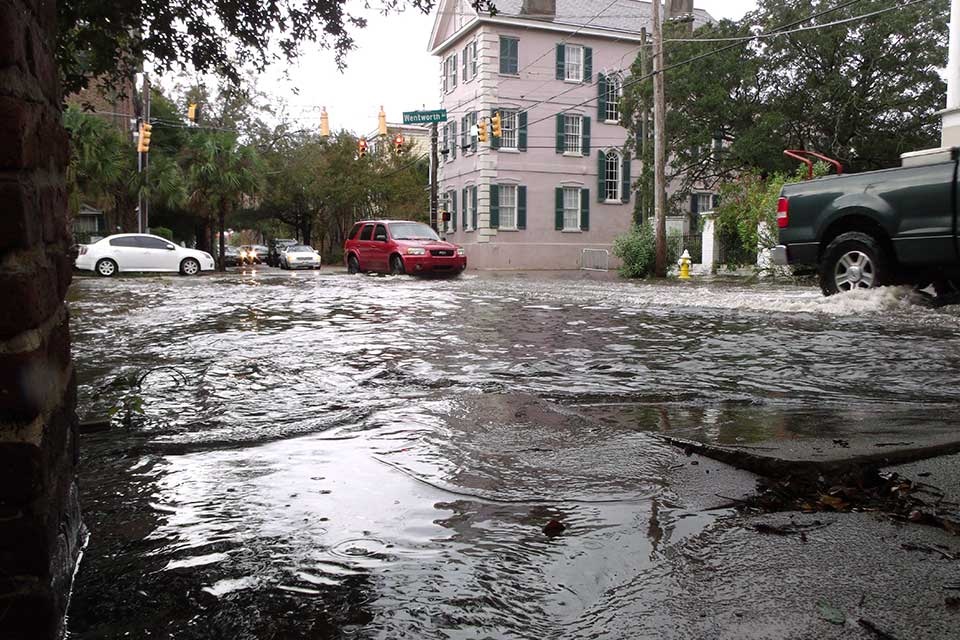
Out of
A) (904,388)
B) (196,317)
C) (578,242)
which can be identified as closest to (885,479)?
(904,388)

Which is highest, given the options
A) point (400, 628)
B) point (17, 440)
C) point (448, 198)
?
point (448, 198)

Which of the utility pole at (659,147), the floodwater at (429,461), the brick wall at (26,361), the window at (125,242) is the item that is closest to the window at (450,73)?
the utility pole at (659,147)

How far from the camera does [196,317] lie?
1038cm

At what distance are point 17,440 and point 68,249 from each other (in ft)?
3.39

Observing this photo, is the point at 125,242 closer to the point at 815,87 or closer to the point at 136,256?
the point at 136,256

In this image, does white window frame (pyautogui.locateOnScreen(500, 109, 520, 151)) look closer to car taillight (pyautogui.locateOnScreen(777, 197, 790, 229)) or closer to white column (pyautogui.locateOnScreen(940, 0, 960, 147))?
white column (pyautogui.locateOnScreen(940, 0, 960, 147))

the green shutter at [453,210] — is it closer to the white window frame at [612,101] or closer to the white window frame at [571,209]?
the white window frame at [571,209]

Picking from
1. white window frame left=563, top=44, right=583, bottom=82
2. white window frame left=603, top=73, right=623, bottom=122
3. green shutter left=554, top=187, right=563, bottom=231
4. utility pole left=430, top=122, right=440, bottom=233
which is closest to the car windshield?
utility pole left=430, top=122, right=440, bottom=233

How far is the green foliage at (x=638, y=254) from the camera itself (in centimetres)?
2462

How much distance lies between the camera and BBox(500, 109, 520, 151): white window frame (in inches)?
1491

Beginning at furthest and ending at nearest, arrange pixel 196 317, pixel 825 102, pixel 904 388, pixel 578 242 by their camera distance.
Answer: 1. pixel 578 242
2. pixel 825 102
3. pixel 196 317
4. pixel 904 388

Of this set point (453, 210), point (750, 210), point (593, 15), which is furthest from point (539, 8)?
point (750, 210)

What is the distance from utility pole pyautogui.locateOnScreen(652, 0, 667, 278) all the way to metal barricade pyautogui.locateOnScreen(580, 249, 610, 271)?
10.3 meters

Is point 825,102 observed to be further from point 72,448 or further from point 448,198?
point 72,448
